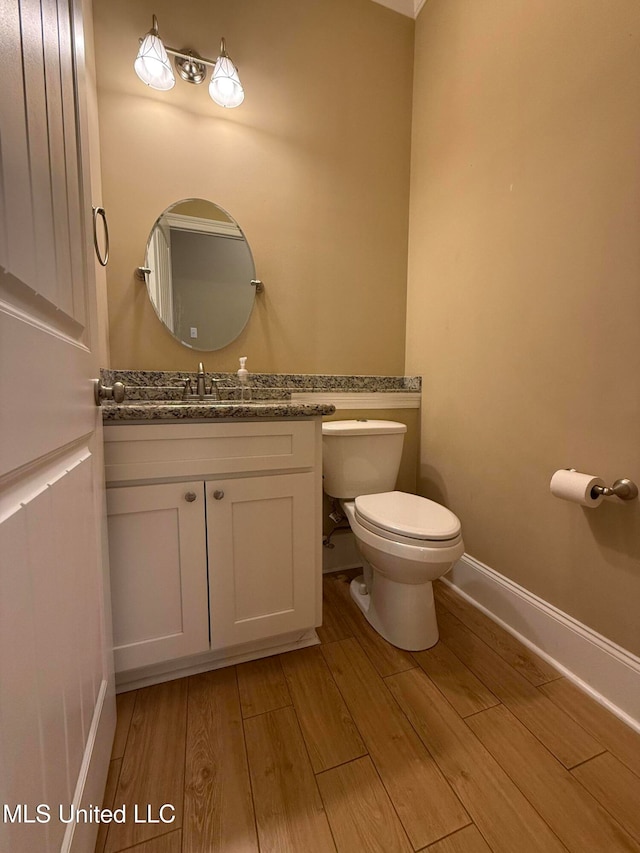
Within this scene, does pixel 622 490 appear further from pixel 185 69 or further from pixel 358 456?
pixel 185 69

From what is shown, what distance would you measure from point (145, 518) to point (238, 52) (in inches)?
73.8

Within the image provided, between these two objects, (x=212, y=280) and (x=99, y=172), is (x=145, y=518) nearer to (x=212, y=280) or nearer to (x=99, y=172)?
(x=212, y=280)

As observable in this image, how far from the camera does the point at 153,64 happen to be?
1280 mm

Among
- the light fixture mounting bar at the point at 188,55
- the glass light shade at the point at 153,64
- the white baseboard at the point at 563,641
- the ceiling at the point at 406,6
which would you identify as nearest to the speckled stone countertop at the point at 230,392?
the white baseboard at the point at 563,641

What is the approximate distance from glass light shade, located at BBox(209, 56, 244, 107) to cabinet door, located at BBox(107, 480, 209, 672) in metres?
1.50

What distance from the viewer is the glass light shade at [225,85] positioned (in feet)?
4.45

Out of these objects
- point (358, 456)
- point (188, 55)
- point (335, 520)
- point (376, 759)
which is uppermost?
Result: point (188, 55)

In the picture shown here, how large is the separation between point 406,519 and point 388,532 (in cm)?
11

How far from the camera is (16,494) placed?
0.38 m

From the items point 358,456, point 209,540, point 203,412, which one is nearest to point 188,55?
point 203,412

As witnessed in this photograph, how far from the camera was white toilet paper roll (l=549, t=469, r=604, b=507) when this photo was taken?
988 millimetres

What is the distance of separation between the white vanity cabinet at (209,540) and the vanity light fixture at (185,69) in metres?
1.34

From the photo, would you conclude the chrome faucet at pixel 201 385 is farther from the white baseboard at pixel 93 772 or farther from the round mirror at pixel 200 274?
the white baseboard at pixel 93 772

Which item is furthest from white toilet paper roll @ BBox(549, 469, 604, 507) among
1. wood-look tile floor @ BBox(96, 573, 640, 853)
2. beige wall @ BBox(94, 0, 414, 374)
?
beige wall @ BBox(94, 0, 414, 374)
